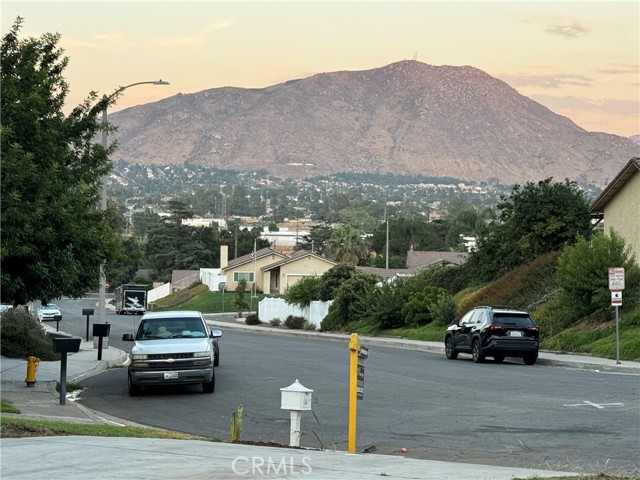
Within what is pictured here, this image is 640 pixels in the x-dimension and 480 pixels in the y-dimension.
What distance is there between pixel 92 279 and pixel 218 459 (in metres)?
14.4

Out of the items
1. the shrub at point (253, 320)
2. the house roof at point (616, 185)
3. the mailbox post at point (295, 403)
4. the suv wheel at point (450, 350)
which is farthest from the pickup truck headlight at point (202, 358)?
the shrub at point (253, 320)

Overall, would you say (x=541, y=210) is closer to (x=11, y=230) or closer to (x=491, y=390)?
(x=491, y=390)

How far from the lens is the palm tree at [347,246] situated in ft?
415

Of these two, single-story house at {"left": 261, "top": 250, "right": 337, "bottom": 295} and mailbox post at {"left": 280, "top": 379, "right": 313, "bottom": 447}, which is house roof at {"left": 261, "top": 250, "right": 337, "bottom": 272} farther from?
mailbox post at {"left": 280, "top": 379, "right": 313, "bottom": 447}

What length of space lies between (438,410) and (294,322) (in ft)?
187

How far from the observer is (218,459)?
43.0 ft

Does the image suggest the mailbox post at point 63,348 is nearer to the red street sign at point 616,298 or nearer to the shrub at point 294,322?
the red street sign at point 616,298

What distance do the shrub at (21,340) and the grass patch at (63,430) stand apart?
18.5 meters

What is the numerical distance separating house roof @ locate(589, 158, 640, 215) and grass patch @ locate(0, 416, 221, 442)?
32329mm

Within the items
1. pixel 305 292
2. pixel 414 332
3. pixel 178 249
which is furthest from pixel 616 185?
pixel 178 249

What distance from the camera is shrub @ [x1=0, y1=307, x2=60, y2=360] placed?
35.3 meters

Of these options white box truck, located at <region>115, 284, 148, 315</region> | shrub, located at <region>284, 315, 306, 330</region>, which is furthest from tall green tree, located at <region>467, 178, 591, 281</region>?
white box truck, located at <region>115, 284, 148, 315</region>

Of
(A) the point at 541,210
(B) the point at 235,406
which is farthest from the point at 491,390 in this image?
(A) the point at 541,210

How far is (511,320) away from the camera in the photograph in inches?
1395
